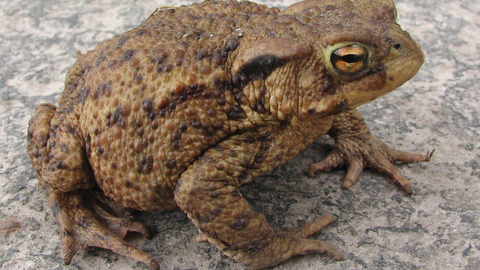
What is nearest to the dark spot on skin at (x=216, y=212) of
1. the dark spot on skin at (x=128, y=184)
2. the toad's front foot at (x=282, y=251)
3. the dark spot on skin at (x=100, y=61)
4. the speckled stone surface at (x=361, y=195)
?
the toad's front foot at (x=282, y=251)

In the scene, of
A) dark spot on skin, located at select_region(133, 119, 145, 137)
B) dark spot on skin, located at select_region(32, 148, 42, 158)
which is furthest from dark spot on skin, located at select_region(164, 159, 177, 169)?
dark spot on skin, located at select_region(32, 148, 42, 158)

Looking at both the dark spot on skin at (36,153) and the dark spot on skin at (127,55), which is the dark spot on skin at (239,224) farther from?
the dark spot on skin at (36,153)

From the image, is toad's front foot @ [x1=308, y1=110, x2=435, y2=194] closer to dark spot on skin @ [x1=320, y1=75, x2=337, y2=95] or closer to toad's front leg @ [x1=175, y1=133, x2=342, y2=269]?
A: toad's front leg @ [x1=175, y1=133, x2=342, y2=269]

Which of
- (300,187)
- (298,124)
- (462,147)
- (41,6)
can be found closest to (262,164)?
(298,124)

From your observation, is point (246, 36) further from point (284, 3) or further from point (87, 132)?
point (284, 3)

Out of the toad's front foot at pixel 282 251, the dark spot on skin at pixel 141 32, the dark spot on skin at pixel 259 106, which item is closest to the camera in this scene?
the dark spot on skin at pixel 259 106

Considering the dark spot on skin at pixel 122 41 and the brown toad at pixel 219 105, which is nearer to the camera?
the brown toad at pixel 219 105
